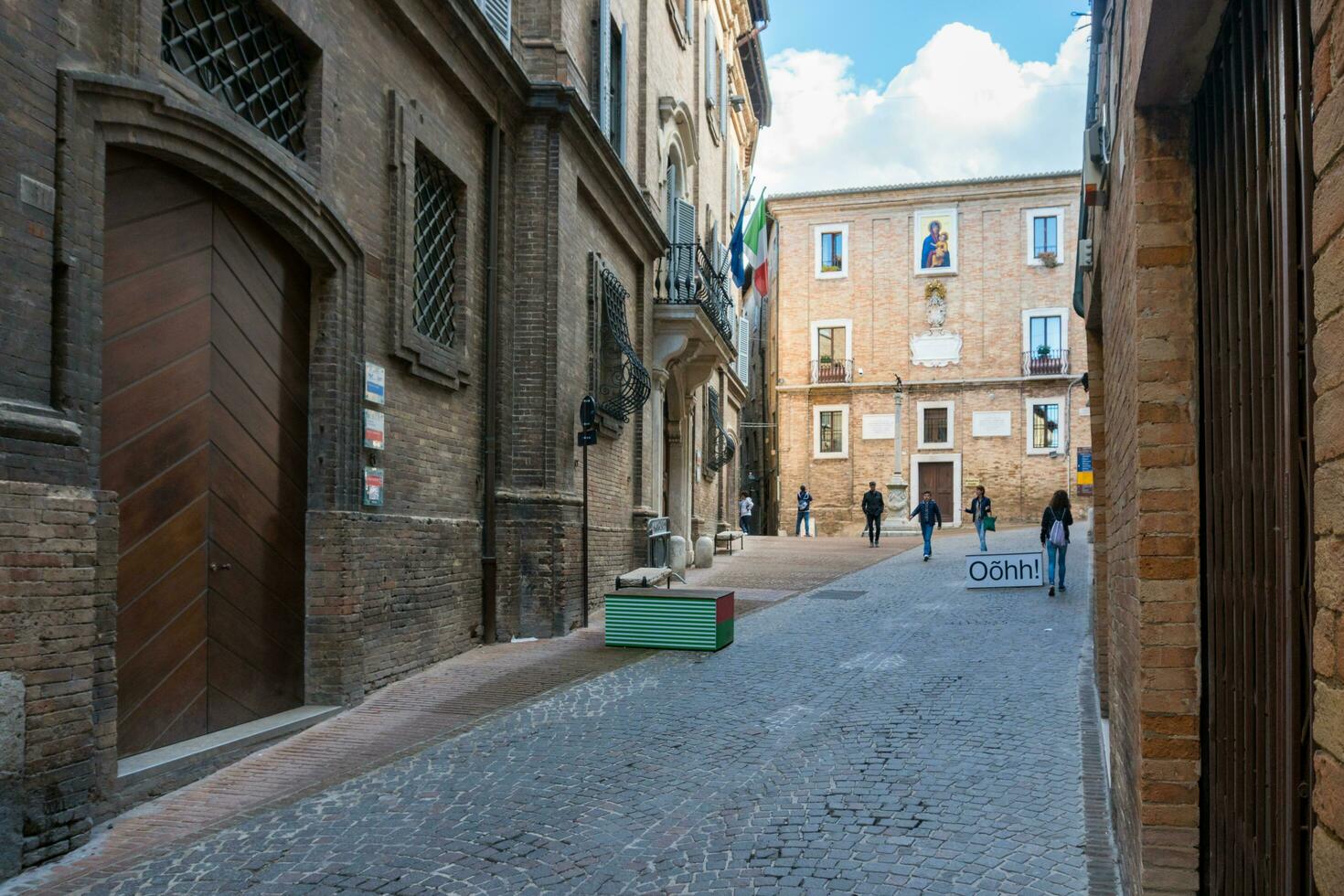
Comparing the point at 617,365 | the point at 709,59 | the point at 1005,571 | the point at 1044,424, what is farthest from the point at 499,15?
the point at 1044,424

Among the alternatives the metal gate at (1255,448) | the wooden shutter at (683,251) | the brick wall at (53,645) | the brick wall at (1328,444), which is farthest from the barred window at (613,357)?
the brick wall at (1328,444)

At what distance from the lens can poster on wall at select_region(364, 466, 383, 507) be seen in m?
9.46

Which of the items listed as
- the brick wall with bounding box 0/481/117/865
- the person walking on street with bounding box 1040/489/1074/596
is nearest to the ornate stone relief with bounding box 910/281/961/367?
the person walking on street with bounding box 1040/489/1074/596

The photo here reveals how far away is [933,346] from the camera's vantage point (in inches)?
1735

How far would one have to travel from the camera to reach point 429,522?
425 inches

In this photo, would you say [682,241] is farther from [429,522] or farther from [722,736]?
[722,736]

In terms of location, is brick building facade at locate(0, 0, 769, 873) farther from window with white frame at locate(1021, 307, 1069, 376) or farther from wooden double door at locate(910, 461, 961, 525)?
window with white frame at locate(1021, 307, 1069, 376)

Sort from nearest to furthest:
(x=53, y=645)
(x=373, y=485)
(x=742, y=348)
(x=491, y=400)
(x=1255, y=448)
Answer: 1. (x=1255, y=448)
2. (x=53, y=645)
3. (x=373, y=485)
4. (x=491, y=400)
5. (x=742, y=348)

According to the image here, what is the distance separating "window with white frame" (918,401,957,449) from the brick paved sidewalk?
103 ft

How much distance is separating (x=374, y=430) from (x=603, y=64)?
7.90 metres

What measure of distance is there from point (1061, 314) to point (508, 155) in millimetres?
33623

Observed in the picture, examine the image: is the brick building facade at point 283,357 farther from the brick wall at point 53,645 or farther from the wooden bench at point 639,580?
the wooden bench at point 639,580

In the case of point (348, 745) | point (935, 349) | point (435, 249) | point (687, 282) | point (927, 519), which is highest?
point (935, 349)

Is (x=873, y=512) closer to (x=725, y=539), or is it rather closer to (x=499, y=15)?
(x=725, y=539)
